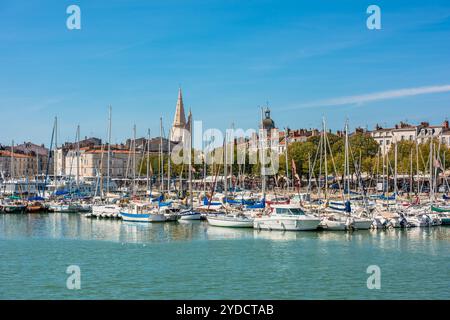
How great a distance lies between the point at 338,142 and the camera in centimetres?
9725

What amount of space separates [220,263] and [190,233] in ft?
41.0

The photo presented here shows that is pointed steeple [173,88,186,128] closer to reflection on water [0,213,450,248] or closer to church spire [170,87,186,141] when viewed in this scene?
church spire [170,87,186,141]

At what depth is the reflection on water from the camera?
37.1 metres

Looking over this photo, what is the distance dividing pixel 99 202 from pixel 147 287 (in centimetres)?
3567

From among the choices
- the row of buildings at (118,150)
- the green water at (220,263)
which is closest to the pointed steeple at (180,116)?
the row of buildings at (118,150)

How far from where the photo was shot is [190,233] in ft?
135

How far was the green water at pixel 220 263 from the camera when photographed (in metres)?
23.0

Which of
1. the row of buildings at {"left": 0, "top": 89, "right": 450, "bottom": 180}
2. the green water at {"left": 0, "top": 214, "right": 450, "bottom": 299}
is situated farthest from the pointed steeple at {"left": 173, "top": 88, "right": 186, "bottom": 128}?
the green water at {"left": 0, "top": 214, "right": 450, "bottom": 299}

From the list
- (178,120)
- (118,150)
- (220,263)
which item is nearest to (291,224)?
(220,263)

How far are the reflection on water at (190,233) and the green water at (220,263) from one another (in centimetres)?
7

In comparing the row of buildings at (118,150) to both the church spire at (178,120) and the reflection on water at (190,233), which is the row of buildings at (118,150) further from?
the reflection on water at (190,233)

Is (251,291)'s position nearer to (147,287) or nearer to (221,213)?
(147,287)

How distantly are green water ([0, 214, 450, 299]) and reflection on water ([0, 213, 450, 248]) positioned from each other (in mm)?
68
